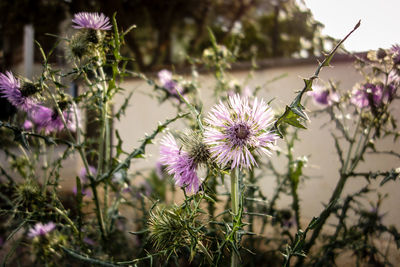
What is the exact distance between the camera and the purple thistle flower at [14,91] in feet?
4.17

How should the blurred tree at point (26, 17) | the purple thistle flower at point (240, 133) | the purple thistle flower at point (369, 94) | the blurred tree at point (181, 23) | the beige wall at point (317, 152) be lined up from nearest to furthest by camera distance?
the purple thistle flower at point (240, 133), the purple thistle flower at point (369, 94), the beige wall at point (317, 152), the blurred tree at point (26, 17), the blurred tree at point (181, 23)

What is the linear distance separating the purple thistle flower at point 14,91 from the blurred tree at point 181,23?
631cm

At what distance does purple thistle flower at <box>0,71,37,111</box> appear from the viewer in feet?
4.17

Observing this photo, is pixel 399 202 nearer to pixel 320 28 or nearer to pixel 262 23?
pixel 320 28

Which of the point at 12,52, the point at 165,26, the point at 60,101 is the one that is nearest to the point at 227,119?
the point at 60,101

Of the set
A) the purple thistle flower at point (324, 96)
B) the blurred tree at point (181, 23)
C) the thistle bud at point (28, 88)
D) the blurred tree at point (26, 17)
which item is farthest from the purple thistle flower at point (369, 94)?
the blurred tree at point (26, 17)

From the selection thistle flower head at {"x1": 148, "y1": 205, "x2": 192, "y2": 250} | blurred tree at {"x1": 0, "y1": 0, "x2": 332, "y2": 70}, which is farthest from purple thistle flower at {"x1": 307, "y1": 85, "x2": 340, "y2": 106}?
blurred tree at {"x1": 0, "y1": 0, "x2": 332, "y2": 70}

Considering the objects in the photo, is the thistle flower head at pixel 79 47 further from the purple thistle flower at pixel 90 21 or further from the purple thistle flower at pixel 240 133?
the purple thistle flower at pixel 240 133

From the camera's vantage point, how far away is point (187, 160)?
3.17 feet

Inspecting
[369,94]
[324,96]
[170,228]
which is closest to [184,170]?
[170,228]

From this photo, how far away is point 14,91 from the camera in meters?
1.29

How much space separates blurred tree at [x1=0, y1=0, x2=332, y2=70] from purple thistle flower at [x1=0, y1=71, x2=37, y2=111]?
248 inches

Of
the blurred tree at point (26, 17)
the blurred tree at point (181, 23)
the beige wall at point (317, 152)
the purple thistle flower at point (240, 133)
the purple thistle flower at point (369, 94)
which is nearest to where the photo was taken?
the purple thistle flower at point (240, 133)

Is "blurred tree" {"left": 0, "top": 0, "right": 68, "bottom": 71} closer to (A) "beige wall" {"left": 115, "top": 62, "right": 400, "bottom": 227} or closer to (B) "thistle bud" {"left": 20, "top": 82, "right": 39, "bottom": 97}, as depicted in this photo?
(A) "beige wall" {"left": 115, "top": 62, "right": 400, "bottom": 227}
